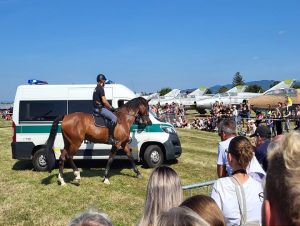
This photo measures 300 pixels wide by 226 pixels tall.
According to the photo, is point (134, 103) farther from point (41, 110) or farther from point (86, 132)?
point (41, 110)

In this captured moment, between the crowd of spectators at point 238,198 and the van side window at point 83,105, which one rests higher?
the van side window at point 83,105

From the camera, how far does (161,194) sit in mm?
3395

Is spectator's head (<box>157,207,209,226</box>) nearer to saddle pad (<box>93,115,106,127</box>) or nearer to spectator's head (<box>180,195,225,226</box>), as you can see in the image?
spectator's head (<box>180,195,225,226</box>)

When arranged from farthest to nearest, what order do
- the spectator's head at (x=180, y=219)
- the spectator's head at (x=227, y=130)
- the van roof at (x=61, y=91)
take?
the van roof at (x=61, y=91)
the spectator's head at (x=227, y=130)
the spectator's head at (x=180, y=219)

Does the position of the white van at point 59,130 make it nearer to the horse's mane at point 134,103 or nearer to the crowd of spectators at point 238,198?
the horse's mane at point 134,103

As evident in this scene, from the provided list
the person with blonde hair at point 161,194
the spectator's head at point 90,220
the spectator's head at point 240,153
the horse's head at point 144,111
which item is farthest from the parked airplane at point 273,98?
the spectator's head at point 90,220

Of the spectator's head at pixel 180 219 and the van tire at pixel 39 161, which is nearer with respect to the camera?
the spectator's head at pixel 180 219

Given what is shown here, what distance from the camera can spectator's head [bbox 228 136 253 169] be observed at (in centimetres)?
418

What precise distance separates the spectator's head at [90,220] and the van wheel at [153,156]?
10.2 metres

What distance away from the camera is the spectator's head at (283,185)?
1.40m

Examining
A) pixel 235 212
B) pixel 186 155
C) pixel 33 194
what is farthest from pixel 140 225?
pixel 186 155

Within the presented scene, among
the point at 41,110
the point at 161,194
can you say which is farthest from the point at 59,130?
the point at 161,194

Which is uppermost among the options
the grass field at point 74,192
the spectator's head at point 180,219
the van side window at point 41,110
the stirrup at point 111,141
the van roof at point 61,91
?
the van roof at point 61,91

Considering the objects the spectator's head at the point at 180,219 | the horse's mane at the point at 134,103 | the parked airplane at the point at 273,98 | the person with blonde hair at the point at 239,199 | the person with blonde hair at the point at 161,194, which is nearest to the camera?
the spectator's head at the point at 180,219
